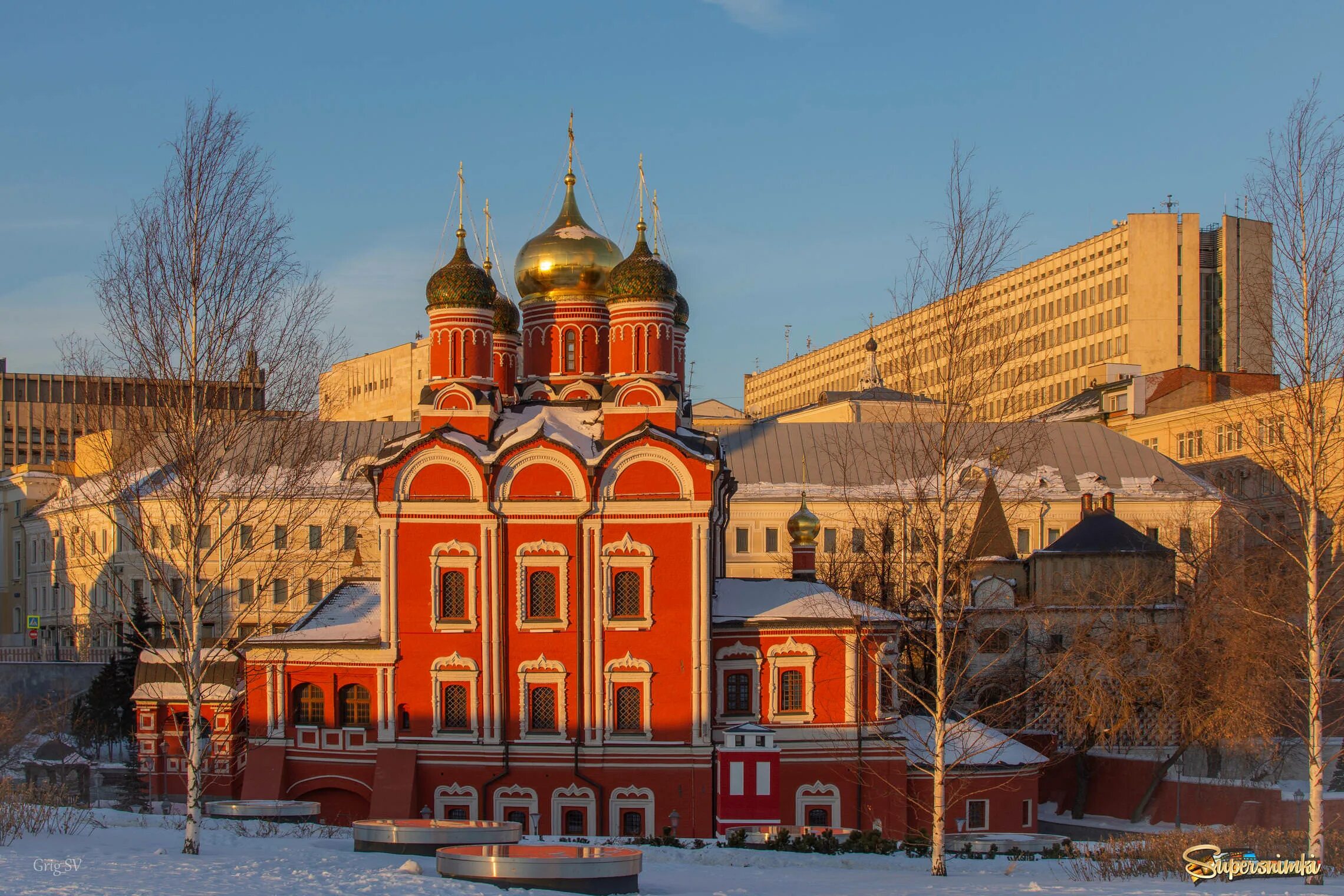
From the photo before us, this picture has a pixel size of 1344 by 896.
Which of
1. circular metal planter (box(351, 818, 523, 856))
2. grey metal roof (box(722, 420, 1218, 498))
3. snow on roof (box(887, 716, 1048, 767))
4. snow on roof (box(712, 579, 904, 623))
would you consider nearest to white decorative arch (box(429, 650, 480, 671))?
snow on roof (box(712, 579, 904, 623))

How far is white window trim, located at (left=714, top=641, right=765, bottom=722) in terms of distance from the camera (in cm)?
3472

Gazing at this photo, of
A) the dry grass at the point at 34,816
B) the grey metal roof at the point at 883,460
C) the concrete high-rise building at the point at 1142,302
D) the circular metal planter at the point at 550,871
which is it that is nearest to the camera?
the circular metal planter at the point at 550,871

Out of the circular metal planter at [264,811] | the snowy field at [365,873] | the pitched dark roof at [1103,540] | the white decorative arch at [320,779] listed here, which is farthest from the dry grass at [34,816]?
the pitched dark roof at [1103,540]

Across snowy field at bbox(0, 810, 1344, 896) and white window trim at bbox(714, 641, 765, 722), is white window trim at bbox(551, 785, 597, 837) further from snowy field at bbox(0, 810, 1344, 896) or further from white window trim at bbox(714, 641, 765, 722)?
snowy field at bbox(0, 810, 1344, 896)

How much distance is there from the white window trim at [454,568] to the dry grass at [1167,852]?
47.6ft

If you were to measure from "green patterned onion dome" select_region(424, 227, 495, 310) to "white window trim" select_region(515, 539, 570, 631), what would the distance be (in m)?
6.48

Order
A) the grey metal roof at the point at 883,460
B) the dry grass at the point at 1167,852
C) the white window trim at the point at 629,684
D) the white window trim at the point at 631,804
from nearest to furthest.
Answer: the dry grass at the point at 1167,852, the white window trim at the point at 631,804, the white window trim at the point at 629,684, the grey metal roof at the point at 883,460

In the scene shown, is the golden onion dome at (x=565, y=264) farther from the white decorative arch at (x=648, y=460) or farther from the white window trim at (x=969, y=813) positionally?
the white window trim at (x=969, y=813)

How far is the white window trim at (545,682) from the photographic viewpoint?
33.8 meters

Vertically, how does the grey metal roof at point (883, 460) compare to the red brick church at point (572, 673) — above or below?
above

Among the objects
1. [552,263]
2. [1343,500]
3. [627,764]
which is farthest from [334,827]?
[552,263]

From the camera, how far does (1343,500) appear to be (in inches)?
858

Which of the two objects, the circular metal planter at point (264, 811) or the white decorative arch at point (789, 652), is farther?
the white decorative arch at point (789, 652)

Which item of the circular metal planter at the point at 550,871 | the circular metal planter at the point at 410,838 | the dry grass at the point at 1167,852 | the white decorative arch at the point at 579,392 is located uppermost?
the white decorative arch at the point at 579,392
